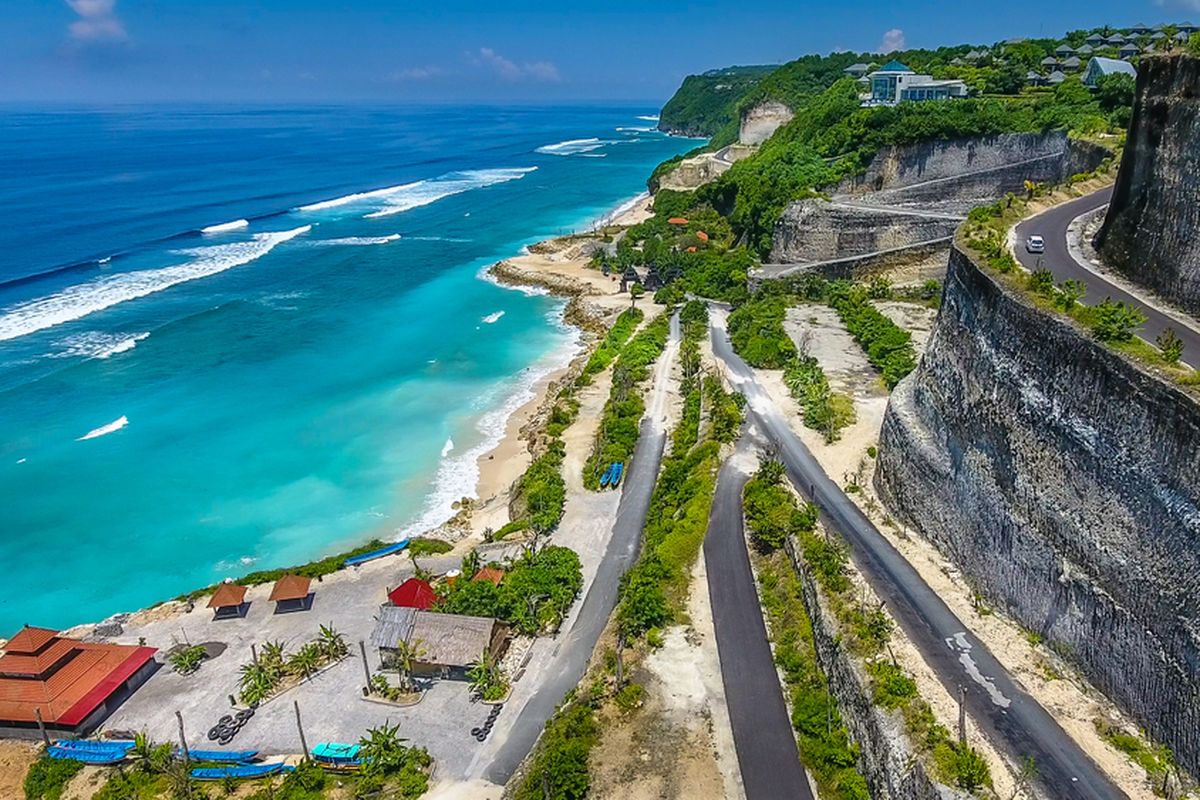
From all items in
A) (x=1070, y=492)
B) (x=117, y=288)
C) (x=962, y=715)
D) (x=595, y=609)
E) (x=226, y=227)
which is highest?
(x=1070, y=492)

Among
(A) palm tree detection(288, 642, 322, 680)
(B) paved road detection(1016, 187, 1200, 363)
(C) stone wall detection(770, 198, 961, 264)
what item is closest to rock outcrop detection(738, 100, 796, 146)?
(C) stone wall detection(770, 198, 961, 264)

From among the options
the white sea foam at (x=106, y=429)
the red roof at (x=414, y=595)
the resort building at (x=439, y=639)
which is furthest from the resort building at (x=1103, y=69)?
the white sea foam at (x=106, y=429)

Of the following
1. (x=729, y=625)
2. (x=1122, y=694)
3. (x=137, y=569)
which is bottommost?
(x=137, y=569)

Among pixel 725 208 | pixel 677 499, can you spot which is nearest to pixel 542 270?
pixel 725 208

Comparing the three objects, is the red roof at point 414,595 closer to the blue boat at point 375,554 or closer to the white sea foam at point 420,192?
the blue boat at point 375,554

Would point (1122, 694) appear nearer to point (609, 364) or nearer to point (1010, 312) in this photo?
point (1010, 312)

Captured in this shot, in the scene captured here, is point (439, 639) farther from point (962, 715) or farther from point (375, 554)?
point (962, 715)

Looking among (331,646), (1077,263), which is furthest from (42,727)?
(1077,263)
